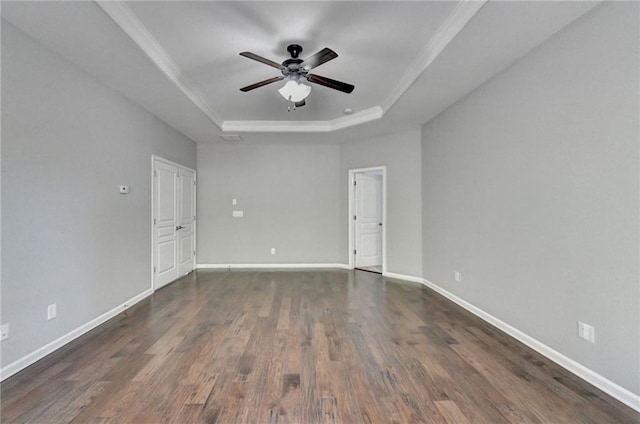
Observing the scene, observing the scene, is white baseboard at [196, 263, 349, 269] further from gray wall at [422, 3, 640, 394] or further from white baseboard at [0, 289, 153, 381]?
gray wall at [422, 3, 640, 394]

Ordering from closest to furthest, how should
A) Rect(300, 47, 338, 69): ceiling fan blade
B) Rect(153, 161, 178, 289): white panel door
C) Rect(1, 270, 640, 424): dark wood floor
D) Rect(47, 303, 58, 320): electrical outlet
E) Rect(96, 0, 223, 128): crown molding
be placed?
Rect(1, 270, 640, 424): dark wood floor < Rect(96, 0, 223, 128): crown molding < Rect(300, 47, 338, 69): ceiling fan blade < Rect(47, 303, 58, 320): electrical outlet < Rect(153, 161, 178, 289): white panel door

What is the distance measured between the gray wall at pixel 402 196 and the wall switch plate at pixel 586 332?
281 centimetres

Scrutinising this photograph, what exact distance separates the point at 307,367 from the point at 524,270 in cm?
209

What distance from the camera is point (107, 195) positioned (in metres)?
3.35

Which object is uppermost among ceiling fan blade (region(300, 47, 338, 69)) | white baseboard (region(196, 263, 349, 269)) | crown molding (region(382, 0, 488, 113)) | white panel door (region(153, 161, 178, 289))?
crown molding (region(382, 0, 488, 113))

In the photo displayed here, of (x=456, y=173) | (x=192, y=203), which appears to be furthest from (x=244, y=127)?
(x=456, y=173)

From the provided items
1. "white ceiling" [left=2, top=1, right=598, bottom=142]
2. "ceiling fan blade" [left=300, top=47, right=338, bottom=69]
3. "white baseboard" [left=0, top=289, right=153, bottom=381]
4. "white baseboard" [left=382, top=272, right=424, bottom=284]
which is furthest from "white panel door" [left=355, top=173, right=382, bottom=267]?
"white baseboard" [left=0, top=289, right=153, bottom=381]

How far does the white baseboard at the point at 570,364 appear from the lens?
1.86 meters

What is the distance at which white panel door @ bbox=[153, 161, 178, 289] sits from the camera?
4.48m

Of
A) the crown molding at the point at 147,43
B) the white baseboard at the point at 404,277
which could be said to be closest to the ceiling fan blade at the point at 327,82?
the crown molding at the point at 147,43

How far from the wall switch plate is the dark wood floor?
299mm

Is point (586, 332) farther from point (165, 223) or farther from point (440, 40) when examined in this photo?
point (165, 223)

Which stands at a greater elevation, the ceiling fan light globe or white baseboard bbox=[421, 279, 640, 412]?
the ceiling fan light globe

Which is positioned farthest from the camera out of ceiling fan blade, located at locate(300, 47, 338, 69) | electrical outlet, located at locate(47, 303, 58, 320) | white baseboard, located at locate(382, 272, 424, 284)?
white baseboard, located at locate(382, 272, 424, 284)
